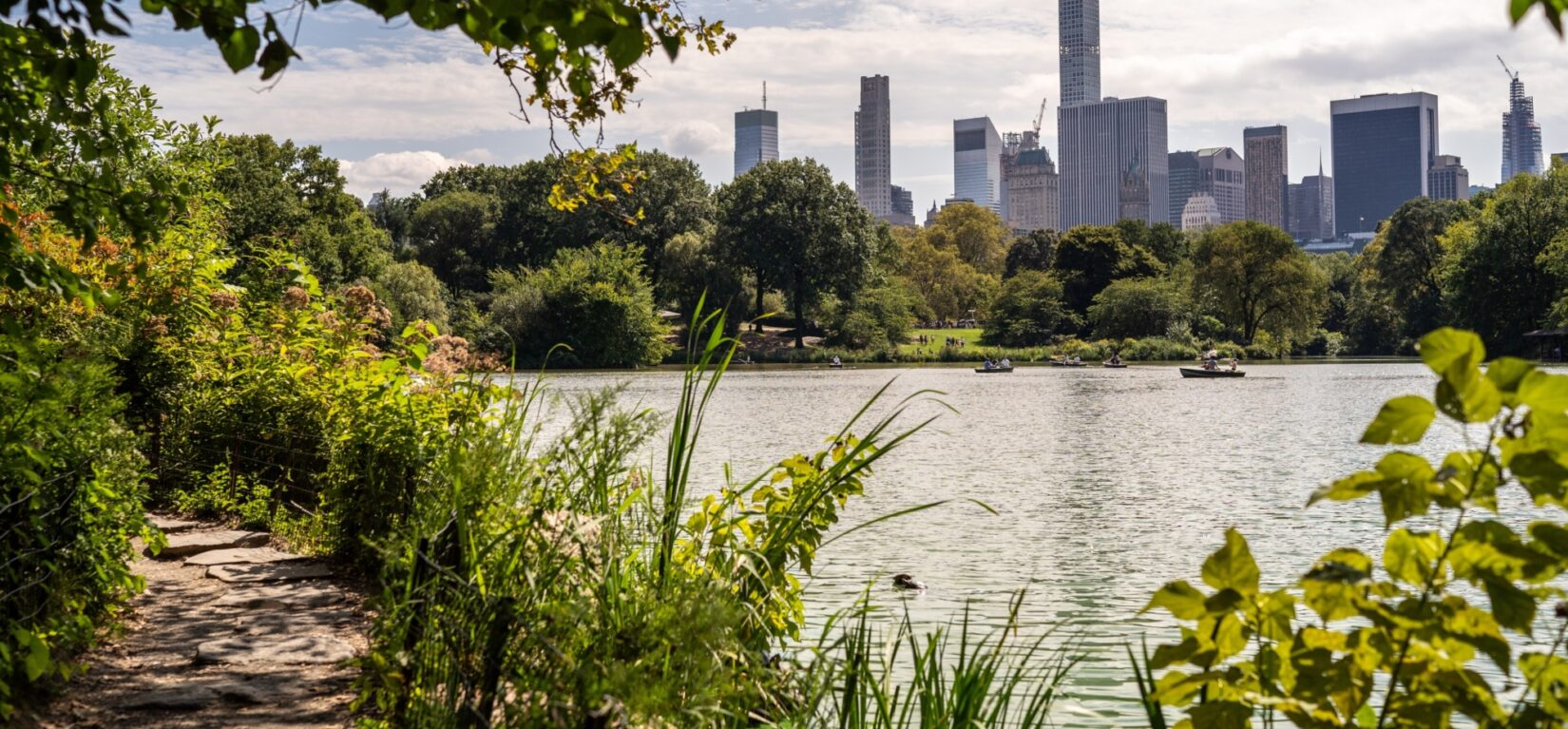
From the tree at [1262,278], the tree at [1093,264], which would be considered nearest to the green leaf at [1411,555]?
the tree at [1262,278]

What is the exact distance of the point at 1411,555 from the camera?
173 cm

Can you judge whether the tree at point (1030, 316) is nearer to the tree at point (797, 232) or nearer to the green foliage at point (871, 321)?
the green foliage at point (871, 321)

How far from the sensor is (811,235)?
60.7 m

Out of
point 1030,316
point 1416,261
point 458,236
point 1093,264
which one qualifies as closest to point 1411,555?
point 1030,316

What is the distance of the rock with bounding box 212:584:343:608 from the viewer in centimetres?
505

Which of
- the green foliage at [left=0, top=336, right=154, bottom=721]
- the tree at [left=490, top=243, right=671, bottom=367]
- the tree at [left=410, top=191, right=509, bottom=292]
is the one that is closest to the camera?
the green foliage at [left=0, top=336, right=154, bottom=721]

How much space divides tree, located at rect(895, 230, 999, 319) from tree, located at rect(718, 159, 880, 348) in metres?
22.8

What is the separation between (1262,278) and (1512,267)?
39.6ft

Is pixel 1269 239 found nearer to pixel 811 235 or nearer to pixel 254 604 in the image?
pixel 811 235

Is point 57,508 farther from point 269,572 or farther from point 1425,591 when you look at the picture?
point 1425,591

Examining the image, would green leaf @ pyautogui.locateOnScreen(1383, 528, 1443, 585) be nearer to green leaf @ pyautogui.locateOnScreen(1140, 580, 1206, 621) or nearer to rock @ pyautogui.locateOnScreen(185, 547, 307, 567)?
green leaf @ pyautogui.locateOnScreen(1140, 580, 1206, 621)

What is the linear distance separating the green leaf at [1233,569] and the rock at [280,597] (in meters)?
4.07

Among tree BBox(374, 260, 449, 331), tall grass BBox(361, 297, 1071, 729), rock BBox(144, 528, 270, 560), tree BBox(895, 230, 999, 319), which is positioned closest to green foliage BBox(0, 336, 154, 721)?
tall grass BBox(361, 297, 1071, 729)

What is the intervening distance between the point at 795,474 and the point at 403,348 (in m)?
3.17
